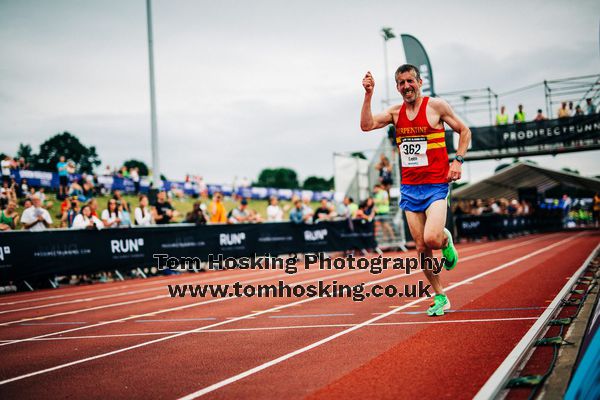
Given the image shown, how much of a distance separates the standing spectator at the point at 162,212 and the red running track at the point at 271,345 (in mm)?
7239

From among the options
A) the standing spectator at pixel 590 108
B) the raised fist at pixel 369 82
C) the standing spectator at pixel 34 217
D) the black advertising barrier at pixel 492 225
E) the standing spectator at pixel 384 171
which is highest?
the standing spectator at pixel 590 108

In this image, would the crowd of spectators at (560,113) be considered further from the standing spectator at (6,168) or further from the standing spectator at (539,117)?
the standing spectator at (6,168)

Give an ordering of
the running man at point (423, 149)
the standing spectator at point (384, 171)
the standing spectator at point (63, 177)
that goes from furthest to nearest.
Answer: the standing spectator at point (63, 177) < the standing spectator at point (384, 171) < the running man at point (423, 149)

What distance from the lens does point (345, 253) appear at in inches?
790

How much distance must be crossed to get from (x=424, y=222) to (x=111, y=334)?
3.57 meters

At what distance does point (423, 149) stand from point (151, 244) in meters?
10.8

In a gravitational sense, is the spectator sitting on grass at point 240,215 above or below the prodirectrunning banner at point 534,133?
below

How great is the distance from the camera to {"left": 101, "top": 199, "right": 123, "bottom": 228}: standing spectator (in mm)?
14844

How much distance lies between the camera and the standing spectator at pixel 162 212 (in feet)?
54.0

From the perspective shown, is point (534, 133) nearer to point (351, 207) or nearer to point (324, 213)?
point (351, 207)

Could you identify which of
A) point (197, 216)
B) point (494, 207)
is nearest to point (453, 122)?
point (197, 216)

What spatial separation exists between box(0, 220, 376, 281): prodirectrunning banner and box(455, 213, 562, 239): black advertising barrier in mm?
9012

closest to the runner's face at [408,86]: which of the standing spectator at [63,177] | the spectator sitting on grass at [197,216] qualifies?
the spectator sitting on grass at [197,216]

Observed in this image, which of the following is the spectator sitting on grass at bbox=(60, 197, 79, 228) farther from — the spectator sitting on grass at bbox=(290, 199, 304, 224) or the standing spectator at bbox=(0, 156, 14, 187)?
the standing spectator at bbox=(0, 156, 14, 187)
